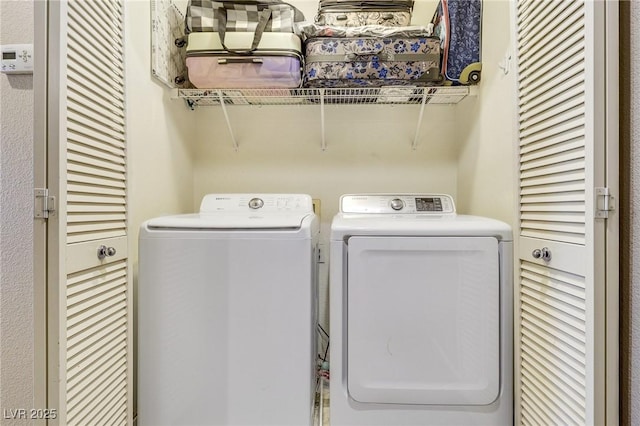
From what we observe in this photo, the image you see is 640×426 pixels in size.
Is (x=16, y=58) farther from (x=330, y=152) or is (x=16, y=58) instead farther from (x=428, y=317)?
(x=428, y=317)

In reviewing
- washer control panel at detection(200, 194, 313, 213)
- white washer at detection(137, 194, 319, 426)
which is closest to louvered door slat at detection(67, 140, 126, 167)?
white washer at detection(137, 194, 319, 426)

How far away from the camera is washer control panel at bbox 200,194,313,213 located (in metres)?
1.77

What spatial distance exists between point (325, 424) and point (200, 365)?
0.62 meters

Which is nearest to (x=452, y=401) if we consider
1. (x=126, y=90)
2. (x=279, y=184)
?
(x=279, y=184)

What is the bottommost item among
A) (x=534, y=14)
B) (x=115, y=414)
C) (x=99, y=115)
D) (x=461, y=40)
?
(x=115, y=414)

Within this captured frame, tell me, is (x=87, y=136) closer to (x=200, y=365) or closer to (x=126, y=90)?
(x=126, y=90)

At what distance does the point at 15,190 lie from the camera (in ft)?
4.13

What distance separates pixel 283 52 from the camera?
164 cm

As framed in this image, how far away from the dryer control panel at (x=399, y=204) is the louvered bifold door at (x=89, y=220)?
1040 mm

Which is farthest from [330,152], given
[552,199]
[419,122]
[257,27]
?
[552,199]

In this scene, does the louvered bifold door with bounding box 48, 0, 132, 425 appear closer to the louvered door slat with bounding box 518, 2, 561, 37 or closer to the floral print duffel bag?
the floral print duffel bag

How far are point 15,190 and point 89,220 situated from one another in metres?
0.42

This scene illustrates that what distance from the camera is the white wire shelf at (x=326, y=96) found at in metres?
1.77

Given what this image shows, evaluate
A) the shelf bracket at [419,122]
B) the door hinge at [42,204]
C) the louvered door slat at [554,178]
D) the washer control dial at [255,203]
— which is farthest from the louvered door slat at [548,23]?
the door hinge at [42,204]
